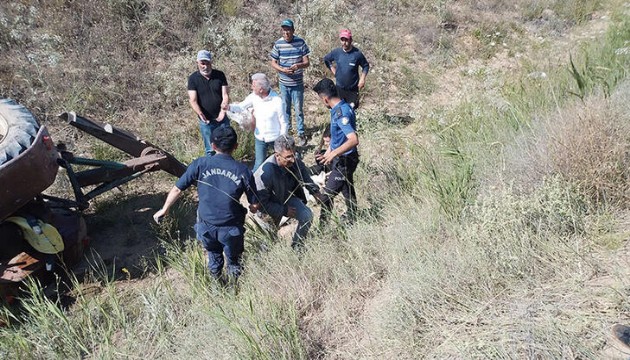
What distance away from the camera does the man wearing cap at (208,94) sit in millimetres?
5508

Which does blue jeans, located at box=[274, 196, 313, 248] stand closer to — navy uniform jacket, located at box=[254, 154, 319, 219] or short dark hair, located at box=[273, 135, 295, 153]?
navy uniform jacket, located at box=[254, 154, 319, 219]

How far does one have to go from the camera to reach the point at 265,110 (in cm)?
507

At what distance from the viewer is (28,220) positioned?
3.69 meters

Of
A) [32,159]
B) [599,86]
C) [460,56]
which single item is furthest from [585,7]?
[32,159]

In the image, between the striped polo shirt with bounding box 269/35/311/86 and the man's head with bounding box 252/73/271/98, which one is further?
the striped polo shirt with bounding box 269/35/311/86

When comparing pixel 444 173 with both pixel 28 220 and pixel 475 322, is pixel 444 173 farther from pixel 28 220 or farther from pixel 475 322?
pixel 28 220

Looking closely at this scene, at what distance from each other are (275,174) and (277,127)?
1.46m

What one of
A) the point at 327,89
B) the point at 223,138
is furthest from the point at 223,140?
the point at 327,89

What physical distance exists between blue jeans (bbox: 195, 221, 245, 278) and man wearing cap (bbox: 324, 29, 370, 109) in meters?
3.57

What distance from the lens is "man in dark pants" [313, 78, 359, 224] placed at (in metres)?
4.19

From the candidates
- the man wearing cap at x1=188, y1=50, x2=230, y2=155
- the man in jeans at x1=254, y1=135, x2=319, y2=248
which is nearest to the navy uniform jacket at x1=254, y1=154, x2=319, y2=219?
the man in jeans at x1=254, y1=135, x2=319, y2=248

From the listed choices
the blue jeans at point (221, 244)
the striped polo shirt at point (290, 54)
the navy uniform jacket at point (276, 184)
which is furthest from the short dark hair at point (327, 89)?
the striped polo shirt at point (290, 54)

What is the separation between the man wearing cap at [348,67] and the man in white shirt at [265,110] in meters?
1.81

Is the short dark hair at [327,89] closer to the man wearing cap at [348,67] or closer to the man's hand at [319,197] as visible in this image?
Answer: the man's hand at [319,197]
